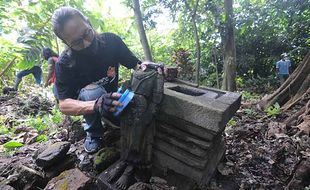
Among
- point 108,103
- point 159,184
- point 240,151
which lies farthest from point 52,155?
point 240,151

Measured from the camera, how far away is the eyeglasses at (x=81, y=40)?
2.58m

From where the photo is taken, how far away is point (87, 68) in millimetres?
2805

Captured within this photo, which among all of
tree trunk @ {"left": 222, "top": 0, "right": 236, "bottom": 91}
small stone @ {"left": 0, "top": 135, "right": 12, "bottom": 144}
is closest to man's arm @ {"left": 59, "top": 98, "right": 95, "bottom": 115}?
small stone @ {"left": 0, "top": 135, "right": 12, "bottom": 144}

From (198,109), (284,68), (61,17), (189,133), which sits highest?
(61,17)

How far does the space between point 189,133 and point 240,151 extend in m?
1.56

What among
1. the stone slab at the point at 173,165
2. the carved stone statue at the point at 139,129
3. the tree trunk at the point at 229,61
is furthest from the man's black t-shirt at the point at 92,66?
the tree trunk at the point at 229,61

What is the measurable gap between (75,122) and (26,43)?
257 cm

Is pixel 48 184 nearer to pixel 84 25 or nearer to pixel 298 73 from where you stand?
pixel 84 25

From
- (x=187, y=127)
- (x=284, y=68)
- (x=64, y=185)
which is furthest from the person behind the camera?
(x=284, y=68)

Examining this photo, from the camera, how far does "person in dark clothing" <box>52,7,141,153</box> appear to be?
245 centimetres

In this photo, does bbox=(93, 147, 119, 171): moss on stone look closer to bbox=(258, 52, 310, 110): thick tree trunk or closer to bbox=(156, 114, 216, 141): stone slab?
bbox=(156, 114, 216, 141): stone slab

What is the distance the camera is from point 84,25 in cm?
257

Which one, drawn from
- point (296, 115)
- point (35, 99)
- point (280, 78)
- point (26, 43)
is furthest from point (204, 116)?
point (280, 78)

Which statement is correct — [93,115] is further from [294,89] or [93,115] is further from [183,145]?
[294,89]
